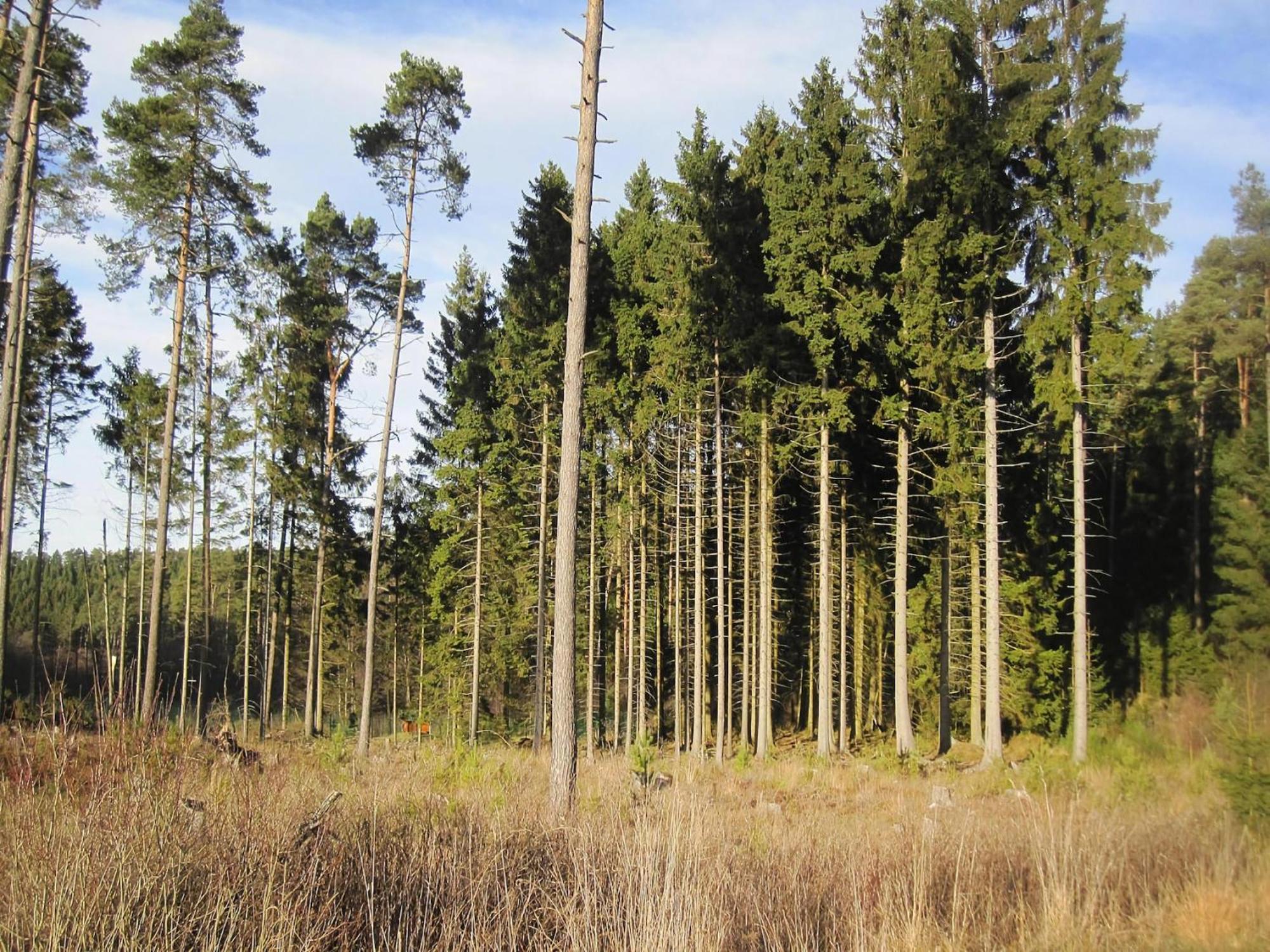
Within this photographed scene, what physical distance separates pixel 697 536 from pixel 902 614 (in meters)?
5.52

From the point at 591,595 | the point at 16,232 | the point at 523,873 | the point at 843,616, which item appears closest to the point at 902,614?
the point at 843,616

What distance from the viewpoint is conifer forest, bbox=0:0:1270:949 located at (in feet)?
18.6

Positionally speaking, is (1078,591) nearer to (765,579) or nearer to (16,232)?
(765,579)

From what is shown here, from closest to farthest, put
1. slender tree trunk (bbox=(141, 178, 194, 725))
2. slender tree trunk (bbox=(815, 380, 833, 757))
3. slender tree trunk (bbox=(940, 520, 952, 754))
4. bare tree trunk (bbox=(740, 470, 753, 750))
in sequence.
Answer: slender tree trunk (bbox=(141, 178, 194, 725)), slender tree trunk (bbox=(815, 380, 833, 757)), slender tree trunk (bbox=(940, 520, 952, 754)), bare tree trunk (bbox=(740, 470, 753, 750))

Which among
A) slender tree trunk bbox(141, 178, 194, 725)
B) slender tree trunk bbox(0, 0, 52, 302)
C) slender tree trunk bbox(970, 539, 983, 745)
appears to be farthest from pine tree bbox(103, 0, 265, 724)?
slender tree trunk bbox(970, 539, 983, 745)

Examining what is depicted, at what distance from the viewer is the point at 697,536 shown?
73.6 ft

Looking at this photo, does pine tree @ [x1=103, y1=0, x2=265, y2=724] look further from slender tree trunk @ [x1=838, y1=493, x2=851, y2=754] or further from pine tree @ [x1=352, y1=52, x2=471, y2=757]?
slender tree trunk @ [x1=838, y1=493, x2=851, y2=754]

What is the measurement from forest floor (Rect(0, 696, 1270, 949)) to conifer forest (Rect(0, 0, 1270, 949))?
0.05 metres

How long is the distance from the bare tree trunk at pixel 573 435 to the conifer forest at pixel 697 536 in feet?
0.21

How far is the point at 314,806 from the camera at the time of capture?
6.07 meters

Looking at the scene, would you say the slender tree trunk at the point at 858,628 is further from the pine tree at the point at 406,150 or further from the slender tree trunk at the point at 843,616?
the pine tree at the point at 406,150

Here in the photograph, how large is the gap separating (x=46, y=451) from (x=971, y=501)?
32236mm

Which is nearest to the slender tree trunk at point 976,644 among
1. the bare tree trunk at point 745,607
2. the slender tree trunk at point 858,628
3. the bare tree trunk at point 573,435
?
the slender tree trunk at point 858,628

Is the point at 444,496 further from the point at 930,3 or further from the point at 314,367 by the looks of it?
the point at 930,3
